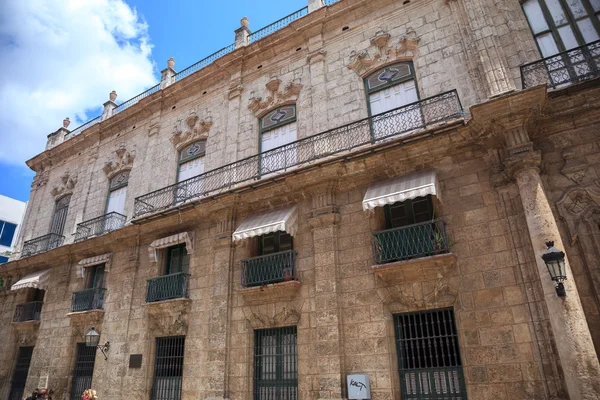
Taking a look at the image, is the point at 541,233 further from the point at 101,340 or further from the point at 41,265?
the point at 41,265

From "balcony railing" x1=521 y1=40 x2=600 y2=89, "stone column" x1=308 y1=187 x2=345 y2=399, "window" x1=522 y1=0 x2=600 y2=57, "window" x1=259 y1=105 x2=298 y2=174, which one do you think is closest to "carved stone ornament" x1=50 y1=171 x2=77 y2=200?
"window" x1=259 y1=105 x2=298 y2=174

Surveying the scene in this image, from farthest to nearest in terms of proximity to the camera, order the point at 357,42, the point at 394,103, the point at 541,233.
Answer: the point at 357,42 → the point at 394,103 → the point at 541,233

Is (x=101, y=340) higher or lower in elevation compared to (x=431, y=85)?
lower

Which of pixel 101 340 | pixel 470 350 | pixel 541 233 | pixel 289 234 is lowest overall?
pixel 470 350

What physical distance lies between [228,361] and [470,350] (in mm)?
5367

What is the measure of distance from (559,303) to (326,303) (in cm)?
418

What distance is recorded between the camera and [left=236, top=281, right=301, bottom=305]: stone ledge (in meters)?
8.78

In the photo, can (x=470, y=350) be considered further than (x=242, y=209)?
No

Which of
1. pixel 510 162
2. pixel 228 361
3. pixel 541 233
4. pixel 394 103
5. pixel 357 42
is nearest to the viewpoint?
pixel 541 233

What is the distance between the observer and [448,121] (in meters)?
8.50

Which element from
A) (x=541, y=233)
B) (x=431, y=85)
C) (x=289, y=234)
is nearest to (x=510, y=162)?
(x=541, y=233)

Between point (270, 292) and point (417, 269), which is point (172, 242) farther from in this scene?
point (417, 269)

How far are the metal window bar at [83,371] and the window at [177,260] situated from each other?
3.62m

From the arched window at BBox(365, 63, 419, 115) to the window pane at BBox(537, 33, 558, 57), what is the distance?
2754 millimetres
